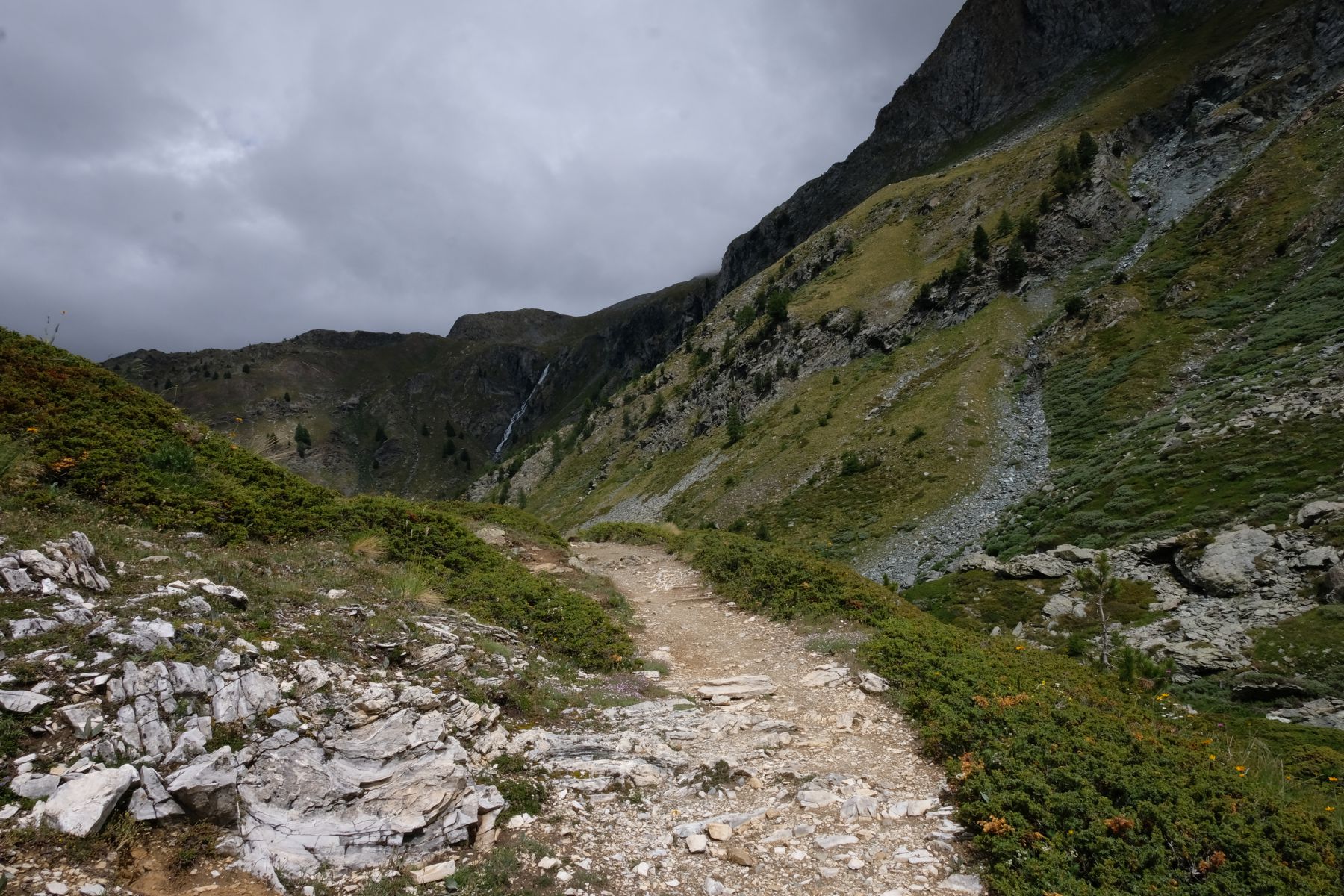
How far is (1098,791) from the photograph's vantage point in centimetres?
724

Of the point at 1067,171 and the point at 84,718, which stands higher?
the point at 1067,171

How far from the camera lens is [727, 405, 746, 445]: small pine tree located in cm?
7144

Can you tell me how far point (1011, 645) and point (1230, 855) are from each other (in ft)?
25.4

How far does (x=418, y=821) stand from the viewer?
250 inches

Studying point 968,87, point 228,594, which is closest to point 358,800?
point 228,594

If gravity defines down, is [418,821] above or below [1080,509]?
above

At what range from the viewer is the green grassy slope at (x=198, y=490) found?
11.1m

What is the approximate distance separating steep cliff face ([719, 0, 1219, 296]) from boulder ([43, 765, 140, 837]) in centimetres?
15811

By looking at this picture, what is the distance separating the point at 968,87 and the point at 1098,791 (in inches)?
7021

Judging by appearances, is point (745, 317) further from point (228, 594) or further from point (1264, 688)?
point (228, 594)

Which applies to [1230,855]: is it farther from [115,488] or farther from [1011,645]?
[115,488]

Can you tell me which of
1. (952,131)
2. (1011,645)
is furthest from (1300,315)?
(952,131)

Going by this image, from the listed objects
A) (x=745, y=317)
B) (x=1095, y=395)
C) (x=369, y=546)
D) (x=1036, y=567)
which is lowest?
(x=1036, y=567)

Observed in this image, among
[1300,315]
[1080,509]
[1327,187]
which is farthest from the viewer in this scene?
[1327,187]
